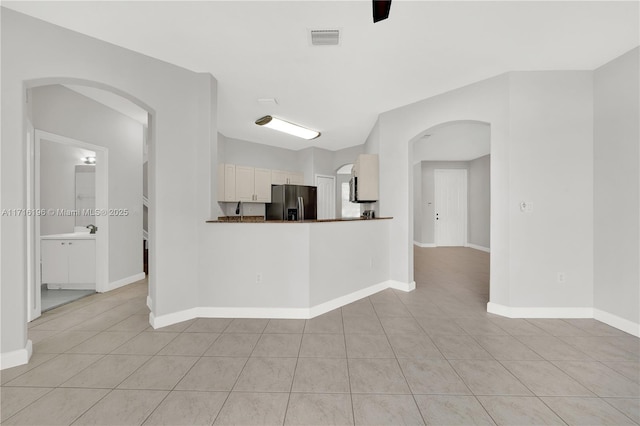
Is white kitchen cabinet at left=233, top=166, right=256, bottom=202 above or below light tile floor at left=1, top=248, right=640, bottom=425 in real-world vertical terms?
above

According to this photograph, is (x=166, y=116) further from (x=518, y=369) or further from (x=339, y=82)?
(x=518, y=369)

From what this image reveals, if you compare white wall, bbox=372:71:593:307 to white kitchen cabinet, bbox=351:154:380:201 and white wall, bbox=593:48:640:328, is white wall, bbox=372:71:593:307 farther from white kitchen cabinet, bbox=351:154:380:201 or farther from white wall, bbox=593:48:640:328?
white kitchen cabinet, bbox=351:154:380:201

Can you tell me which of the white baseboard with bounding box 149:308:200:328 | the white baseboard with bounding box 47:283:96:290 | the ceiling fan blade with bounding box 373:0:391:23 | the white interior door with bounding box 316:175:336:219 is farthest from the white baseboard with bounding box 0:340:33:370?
the white interior door with bounding box 316:175:336:219

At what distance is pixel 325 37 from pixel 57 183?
5.25 metres

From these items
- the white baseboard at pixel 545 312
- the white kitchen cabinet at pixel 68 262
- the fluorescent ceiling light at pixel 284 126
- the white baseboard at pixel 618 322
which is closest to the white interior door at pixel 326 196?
the fluorescent ceiling light at pixel 284 126

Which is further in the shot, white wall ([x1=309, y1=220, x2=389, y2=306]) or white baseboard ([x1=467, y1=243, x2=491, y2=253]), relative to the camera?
white baseboard ([x1=467, y1=243, x2=491, y2=253])

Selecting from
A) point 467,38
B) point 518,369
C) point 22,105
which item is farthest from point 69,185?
point 518,369

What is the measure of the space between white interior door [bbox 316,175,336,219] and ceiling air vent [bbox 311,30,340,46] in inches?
167

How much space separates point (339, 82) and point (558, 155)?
276 centimetres

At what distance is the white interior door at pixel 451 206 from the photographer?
26.6 feet

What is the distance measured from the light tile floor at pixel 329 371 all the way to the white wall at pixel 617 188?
412mm

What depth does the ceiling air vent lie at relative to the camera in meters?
2.21

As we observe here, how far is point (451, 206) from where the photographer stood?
26.8 feet

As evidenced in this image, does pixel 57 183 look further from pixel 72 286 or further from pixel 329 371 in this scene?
pixel 329 371
